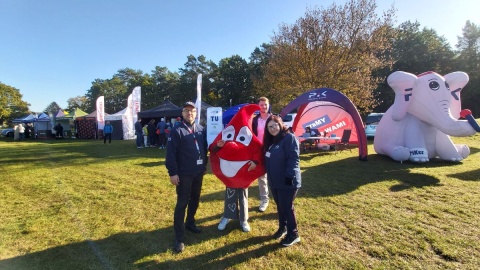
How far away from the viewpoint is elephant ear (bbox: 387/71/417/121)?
804 centimetres

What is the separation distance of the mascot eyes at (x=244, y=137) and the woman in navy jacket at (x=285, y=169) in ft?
0.96

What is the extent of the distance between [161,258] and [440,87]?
826 cm

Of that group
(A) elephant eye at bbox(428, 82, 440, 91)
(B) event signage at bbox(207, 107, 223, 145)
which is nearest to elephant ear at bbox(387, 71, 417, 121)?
(A) elephant eye at bbox(428, 82, 440, 91)

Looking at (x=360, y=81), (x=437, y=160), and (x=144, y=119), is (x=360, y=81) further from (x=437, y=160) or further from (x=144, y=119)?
(x=144, y=119)

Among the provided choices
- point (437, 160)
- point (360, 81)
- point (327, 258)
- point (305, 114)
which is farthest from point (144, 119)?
point (327, 258)

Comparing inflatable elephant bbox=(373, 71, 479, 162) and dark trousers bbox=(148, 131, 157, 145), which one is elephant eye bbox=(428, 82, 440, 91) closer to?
inflatable elephant bbox=(373, 71, 479, 162)

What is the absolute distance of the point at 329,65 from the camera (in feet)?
56.6

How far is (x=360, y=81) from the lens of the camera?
17.5 meters

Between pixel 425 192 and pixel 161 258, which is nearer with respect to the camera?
pixel 161 258

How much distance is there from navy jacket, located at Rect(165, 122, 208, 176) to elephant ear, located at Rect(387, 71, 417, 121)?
7.01 meters

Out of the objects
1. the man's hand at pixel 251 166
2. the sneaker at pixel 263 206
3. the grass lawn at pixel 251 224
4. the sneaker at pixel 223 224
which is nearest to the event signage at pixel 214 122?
the grass lawn at pixel 251 224

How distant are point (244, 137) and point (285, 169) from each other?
707 millimetres

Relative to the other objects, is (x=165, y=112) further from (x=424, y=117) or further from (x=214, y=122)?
(x=424, y=117)

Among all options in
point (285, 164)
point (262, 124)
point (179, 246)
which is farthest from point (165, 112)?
point (285, 164)
